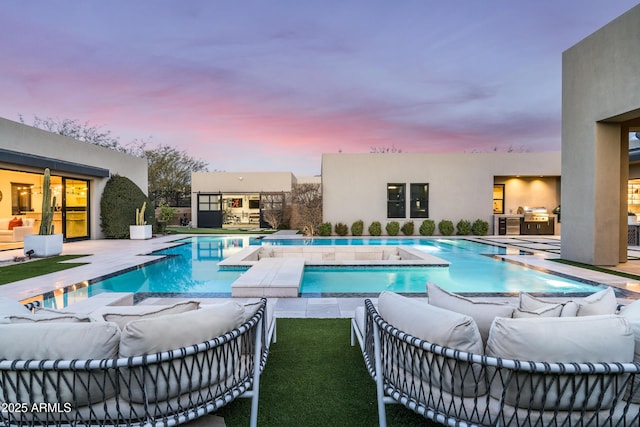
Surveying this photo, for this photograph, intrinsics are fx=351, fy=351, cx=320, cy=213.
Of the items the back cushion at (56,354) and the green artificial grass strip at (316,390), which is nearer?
the back cushion at (56,354)

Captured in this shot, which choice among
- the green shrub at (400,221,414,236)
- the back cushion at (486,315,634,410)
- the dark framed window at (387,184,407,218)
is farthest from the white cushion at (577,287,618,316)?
the dark framed window at (387,184,407,218)

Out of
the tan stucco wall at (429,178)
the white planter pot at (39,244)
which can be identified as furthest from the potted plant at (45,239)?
the tan stucco wall at (429,178)

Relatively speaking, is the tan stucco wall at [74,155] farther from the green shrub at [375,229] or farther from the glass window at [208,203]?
the green shrub at [375,229]

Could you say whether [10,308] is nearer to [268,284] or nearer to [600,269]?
[268,284]

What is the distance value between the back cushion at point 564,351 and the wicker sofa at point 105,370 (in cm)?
140

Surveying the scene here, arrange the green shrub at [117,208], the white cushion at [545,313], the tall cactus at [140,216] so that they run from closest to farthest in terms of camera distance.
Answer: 1. the white cushion at [545,313]
2. the green shrub at [117,208]
3. the tall cactus at [140,216]

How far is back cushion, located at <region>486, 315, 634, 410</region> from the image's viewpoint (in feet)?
4.99

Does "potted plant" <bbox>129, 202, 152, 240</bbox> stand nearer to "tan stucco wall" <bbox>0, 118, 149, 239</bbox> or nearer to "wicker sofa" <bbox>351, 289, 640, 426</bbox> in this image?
"tan stucco wall" <bbox>0, 118, 149, 239</bbox>

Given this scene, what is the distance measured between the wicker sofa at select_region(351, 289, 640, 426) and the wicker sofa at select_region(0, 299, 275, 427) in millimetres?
1074

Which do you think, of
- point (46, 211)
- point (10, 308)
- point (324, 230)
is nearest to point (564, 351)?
point (10, 308)

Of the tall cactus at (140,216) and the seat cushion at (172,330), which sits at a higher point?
Answer: the tall cactus at (140,216)

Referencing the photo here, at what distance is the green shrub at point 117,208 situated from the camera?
14.6 metres

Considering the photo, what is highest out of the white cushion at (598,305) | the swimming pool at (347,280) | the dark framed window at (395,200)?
the dark framed window at (395,200)

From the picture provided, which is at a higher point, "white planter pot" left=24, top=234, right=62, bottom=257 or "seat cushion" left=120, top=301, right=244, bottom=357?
"seat cushion" left=120, top=301, right=244, bottom=357
